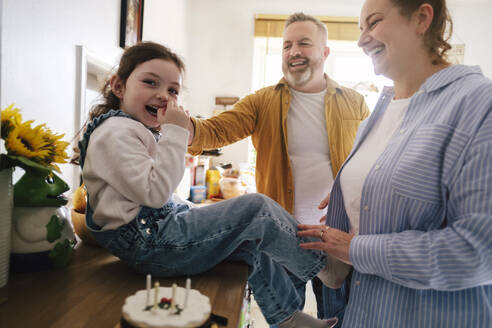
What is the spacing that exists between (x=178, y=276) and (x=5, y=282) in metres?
0.39

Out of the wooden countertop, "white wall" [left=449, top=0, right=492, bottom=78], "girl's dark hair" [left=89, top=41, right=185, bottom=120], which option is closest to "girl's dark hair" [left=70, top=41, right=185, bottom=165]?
"girl's dark hair" [left=89, top=41, right=185, bottom=120]

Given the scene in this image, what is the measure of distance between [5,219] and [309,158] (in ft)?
4.11

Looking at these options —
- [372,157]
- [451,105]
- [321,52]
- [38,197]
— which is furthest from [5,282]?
[321,52]

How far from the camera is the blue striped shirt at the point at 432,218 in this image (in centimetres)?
66

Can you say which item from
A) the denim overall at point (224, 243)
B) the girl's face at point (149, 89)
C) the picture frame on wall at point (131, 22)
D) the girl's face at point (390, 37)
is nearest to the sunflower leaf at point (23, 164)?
the denim overall at point (224, 243)

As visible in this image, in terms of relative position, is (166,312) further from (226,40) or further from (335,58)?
(335,58)

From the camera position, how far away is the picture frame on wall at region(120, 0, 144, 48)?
6.22 ft

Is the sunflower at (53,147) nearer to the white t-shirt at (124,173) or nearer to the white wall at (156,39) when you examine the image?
the white t-shirt at (124,173)

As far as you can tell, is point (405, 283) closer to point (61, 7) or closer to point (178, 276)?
point (178, 276)

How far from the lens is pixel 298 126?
164 cm

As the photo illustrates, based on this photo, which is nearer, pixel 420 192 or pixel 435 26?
pixel 420 192

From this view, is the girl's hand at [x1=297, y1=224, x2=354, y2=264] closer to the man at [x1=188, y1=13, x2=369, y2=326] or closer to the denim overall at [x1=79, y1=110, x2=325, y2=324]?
the denim overall at [x1=79, y1=110, x2=325, y2=324]

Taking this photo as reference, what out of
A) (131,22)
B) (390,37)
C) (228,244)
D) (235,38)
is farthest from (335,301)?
(235,38)

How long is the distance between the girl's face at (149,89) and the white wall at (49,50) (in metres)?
0.32
